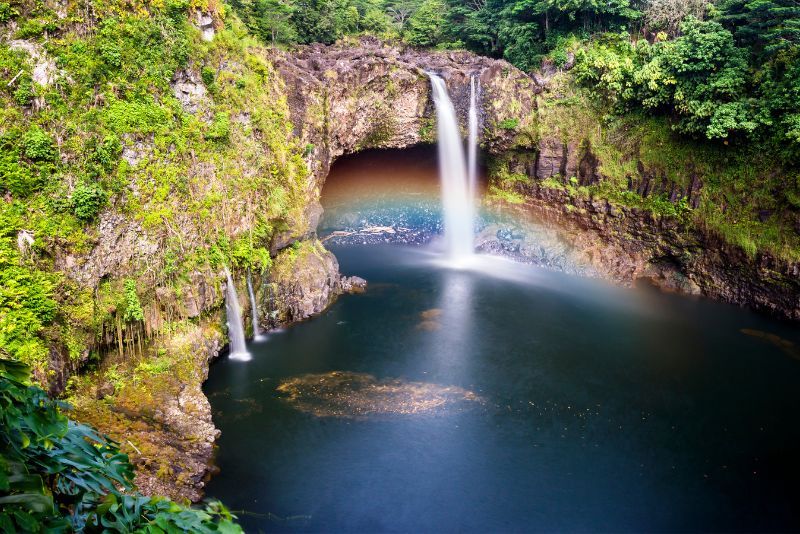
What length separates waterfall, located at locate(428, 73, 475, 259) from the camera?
25.9 meters

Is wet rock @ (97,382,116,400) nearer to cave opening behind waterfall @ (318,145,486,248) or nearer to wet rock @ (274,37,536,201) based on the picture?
wet rock @ (274,37,536,201)

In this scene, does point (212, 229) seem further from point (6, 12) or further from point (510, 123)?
point (510, 123)

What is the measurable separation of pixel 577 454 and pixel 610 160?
1485 centimetres

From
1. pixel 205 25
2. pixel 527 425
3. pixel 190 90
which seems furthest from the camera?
pixel 205 25

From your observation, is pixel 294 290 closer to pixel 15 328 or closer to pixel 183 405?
pixel 183 405

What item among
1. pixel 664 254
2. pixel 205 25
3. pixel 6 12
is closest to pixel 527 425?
pixel 664 254

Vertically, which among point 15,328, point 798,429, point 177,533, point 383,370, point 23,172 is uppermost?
point 23,172

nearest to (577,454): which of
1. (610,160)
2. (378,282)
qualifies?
(378,282)

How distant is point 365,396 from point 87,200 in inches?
312

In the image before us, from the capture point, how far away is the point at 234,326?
53.6 feet

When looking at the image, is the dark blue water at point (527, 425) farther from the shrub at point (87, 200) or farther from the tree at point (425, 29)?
the tree at point (425, 29)

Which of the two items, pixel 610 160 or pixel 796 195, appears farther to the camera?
pixel 610 160

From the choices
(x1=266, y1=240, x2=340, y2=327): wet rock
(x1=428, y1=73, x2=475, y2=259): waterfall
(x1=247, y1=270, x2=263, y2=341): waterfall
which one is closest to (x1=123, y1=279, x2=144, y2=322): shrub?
(x1=247, y1=270, x2=263, y2=341): waterfall

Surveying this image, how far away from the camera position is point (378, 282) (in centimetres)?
2242
